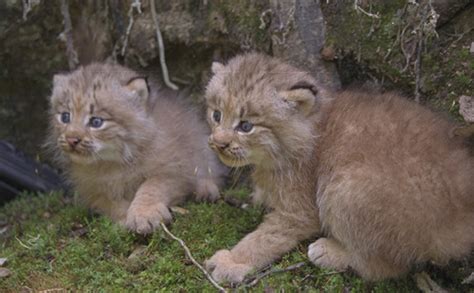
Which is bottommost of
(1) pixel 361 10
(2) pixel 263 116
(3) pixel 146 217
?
(3) pixel 146 217

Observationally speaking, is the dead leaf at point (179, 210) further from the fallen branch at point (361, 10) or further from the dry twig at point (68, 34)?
the fallen branch at point (361, 10)

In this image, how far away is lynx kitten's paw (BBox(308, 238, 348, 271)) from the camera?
13.8ft

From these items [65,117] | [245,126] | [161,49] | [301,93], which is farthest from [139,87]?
[301,93]

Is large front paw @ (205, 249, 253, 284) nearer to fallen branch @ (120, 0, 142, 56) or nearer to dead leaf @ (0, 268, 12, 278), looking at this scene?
dead leaf @ (0, 268, 12, 278)

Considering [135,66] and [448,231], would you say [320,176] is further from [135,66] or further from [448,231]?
[135,66]

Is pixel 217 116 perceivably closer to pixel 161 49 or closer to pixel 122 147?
pixel 122 147

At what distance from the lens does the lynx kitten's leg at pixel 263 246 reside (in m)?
4.20

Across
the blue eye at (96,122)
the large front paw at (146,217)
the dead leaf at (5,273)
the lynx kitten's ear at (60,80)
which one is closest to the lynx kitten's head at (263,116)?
the large front paw at (146,217)

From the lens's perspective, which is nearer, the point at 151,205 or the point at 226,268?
the point at 226,268

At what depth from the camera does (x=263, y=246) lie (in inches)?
170

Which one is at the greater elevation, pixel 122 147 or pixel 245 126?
pixel 245 126

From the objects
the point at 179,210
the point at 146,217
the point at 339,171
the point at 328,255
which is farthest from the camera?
the point at 179,210

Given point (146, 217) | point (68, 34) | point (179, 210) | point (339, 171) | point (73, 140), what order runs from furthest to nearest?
point (68, 34) < point (179, 210) < point (73, 140) < point (146, 217) < point (339, 171)

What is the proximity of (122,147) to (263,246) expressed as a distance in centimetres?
141
